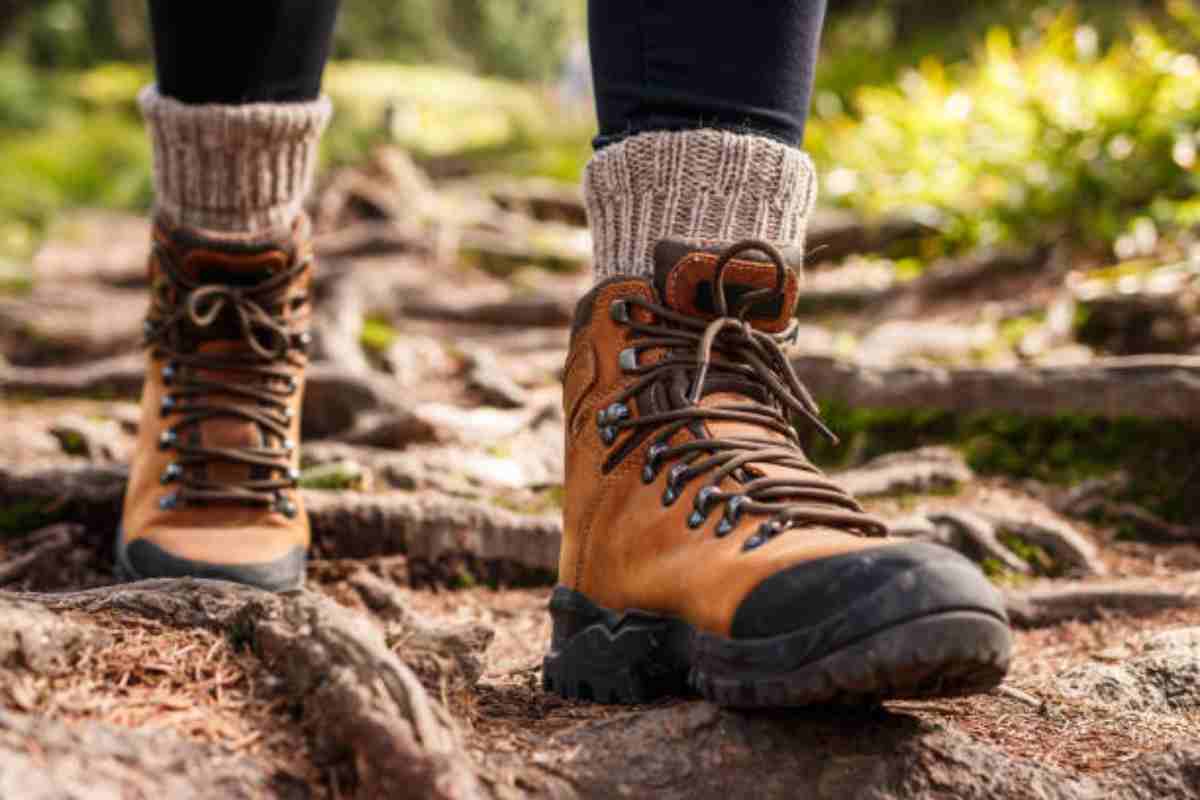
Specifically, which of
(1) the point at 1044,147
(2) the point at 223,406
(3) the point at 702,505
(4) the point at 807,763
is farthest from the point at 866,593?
(1) the point at 1044,147

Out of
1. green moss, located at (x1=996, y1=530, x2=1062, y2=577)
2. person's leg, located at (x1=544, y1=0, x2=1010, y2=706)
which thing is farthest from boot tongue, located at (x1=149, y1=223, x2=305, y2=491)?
green moss, located at (x1=996, y1=530, x2=1062, y2=577)

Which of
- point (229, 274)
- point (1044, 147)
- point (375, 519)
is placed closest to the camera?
point (229, 274)

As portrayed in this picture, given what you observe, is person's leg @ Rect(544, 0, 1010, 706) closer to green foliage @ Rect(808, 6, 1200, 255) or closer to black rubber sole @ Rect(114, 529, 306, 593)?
black rubber sole @ Rect(114, 529, 306, 593)

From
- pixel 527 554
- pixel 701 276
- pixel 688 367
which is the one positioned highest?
pixel 701 276

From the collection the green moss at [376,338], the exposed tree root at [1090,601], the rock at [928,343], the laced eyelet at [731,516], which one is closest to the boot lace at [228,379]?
the laced eyelet at [731,516]

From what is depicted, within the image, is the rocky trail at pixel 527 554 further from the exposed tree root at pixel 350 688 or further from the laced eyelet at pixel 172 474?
the laced eyelet at pixel 172 474

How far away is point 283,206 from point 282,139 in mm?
139

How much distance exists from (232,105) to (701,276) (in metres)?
1.20

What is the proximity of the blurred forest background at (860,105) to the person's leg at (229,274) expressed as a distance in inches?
142

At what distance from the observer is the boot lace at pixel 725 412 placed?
5.16ft

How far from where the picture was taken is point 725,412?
65.8 inches

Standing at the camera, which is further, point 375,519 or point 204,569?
point 375,519

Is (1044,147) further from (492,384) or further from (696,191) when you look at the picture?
(696,191)

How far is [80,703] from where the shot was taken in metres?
1.24
